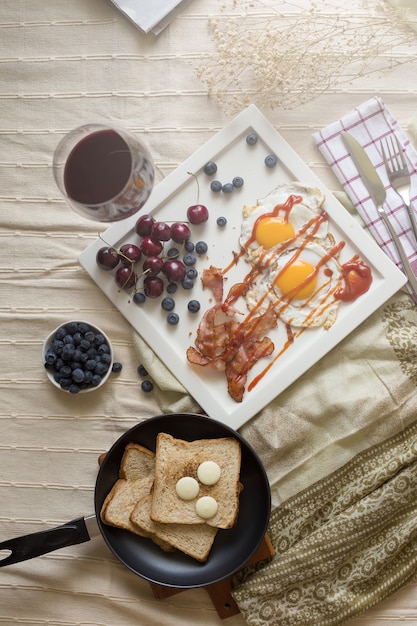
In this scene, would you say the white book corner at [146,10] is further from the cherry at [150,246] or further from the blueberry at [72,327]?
Result: the blueberry at [72,327]

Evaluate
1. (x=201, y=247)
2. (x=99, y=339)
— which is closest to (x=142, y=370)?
(x=99, y=339)

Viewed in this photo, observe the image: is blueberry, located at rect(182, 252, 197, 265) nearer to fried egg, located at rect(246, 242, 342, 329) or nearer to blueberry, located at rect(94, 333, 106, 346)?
fried egg, located at rect(246, 242, 342, 329)

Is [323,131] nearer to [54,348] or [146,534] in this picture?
[54,348]

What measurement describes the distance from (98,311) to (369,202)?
0.82 metres

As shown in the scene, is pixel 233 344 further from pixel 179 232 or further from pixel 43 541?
pixel 43 541

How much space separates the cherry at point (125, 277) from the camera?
1.92 meters

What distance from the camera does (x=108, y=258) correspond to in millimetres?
1911

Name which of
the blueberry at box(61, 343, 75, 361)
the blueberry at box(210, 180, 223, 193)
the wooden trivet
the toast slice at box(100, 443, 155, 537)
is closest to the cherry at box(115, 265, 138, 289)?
the blueberry at box(61, 343, 75, 361)

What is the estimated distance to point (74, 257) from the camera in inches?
78.9

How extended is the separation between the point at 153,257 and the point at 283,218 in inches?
14.6

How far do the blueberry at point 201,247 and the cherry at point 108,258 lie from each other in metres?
0.22

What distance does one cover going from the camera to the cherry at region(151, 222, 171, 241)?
6.25ft

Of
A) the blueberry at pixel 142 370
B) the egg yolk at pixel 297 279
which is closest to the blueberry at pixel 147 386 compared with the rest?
the blueberry at pixel 142 370

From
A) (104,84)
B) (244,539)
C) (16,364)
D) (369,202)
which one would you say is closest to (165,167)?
(104,84)
